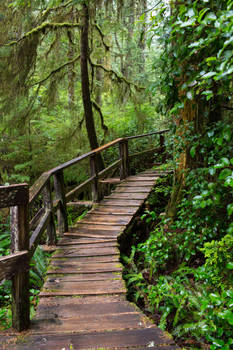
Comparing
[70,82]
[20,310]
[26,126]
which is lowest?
[20,310]

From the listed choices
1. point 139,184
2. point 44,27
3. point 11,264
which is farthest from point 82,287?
point 44,27

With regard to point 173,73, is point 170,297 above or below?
below

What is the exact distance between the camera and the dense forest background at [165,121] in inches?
102

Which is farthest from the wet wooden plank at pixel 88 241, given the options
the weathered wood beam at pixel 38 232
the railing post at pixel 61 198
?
the weathered wood beam at pixel 38 232

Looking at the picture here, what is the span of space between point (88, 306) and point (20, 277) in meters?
0.79

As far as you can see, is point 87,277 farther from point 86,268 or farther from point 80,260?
point 80,260

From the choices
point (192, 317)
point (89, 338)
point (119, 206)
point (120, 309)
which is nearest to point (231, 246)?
point (192, 317)

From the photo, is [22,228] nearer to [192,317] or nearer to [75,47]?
[192,317]

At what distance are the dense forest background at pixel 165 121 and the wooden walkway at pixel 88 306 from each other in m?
0.40

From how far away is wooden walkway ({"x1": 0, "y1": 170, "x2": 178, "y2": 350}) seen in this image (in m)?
2.34

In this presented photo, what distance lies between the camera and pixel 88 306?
9.54 feet

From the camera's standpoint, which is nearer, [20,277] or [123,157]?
[20,277]

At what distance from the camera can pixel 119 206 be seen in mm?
6113

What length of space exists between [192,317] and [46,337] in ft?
4.72
